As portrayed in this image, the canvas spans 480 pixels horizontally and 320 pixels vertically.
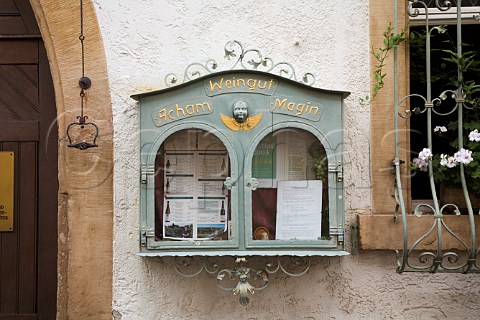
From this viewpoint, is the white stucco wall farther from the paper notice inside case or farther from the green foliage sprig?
the paper notice inside case

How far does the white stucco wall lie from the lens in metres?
4.13

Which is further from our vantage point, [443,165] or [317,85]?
[317,85]

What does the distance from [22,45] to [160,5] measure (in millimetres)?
1033

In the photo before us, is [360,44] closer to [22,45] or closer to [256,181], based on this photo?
[256,181]

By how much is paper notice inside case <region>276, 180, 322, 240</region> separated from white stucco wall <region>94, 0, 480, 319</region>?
0.25m

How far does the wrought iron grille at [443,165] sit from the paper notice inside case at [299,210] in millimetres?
484

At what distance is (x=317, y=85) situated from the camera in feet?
13.7

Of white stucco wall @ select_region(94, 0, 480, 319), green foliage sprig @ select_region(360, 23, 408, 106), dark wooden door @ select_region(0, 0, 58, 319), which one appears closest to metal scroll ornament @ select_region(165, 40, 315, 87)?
white stucco wall @ select_region(94, 0, 480, 319)

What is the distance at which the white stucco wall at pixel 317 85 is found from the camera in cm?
413

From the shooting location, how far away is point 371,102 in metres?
4.14

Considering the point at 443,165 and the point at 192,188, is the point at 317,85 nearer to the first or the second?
the point at 443,165

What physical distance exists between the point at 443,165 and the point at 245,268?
1321 mm

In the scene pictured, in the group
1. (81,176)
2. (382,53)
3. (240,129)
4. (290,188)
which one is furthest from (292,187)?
(81,176)

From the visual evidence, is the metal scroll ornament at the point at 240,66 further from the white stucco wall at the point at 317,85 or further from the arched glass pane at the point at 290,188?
the arched glass pane at the point at 290,188
